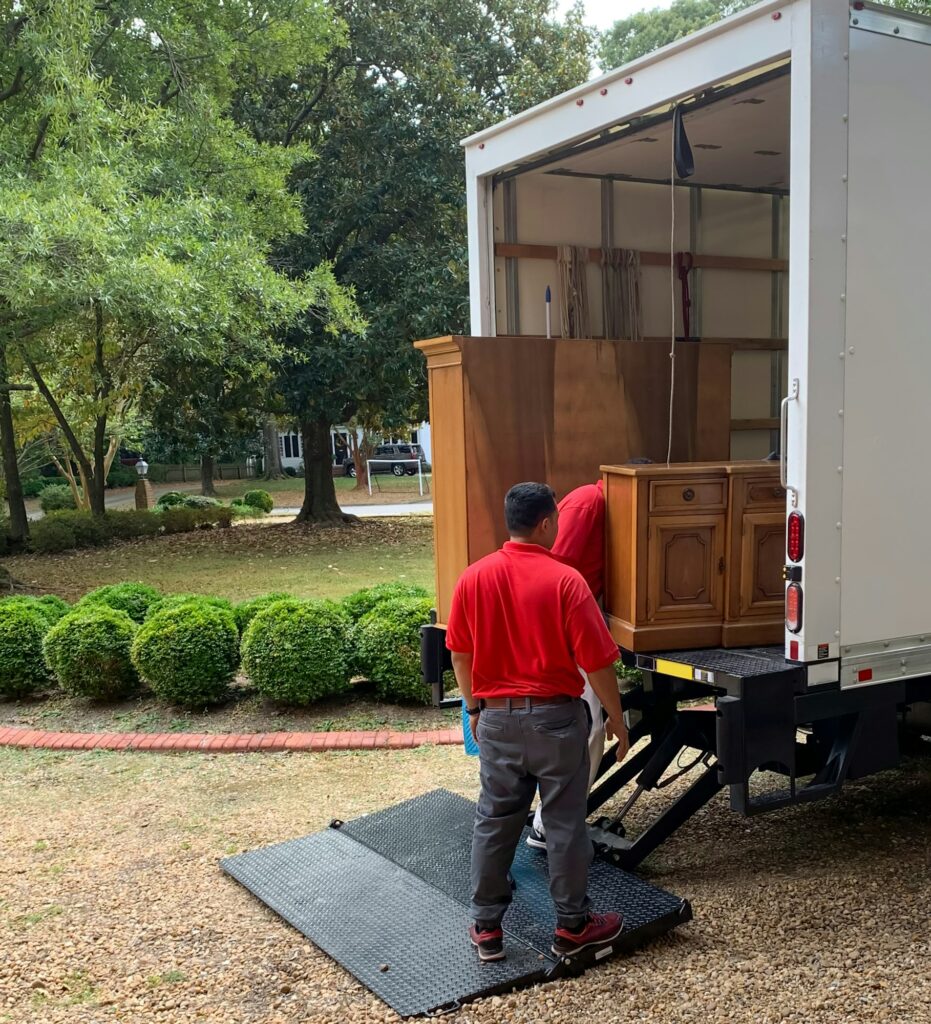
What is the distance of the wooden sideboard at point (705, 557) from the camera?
150 inches

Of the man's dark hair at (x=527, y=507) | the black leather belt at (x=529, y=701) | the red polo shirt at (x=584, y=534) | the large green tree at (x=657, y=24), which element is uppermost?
the large green tree at (x=657, y=24)

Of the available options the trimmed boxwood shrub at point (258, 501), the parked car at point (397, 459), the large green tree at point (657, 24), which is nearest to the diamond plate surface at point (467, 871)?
the trimmed boxwood shrub at point (258, 501)

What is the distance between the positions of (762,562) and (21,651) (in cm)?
545

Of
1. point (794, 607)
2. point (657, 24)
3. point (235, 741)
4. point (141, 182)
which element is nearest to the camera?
point (794, 607)

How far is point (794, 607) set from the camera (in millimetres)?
3453

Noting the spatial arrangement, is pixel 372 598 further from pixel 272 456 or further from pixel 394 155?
pixel 272 456

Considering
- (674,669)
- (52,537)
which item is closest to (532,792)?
(674,669)

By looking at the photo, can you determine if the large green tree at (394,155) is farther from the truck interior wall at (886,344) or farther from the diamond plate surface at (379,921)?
the truck interior wall at (886,344)

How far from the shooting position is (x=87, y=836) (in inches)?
188

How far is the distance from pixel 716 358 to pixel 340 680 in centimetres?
318

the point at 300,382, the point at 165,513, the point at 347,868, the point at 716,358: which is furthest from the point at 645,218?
the point at 165,513

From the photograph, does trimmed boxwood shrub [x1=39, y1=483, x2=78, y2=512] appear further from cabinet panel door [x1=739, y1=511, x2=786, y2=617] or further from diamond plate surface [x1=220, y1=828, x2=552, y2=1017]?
cabinet panel door [x1=739, y1=511, x2=786, y2=617]

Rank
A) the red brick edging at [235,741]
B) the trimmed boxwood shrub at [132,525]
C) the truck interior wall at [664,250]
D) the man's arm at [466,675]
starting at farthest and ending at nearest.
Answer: the trimmed boxwood shrub at [132,525] → the red brick edging at [235,741] → the truck interior wall at [664,250] → the man's arm at [466,675]

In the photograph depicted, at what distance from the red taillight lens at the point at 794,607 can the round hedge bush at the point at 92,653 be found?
4829 millimetres
